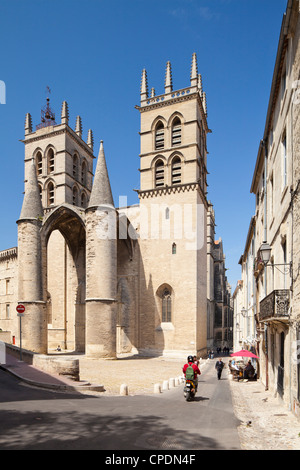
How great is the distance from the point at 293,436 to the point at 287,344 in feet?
7.97

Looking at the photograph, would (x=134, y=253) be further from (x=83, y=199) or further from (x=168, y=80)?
(x=168, y=80)

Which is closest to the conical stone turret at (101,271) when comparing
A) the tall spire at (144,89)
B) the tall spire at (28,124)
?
the tall spire at (144,89)

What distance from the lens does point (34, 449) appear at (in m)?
4.88

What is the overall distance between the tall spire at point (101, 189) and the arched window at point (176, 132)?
7307 mm

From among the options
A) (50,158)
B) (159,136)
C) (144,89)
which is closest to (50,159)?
(50,158)

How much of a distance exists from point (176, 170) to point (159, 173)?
151 centimetres

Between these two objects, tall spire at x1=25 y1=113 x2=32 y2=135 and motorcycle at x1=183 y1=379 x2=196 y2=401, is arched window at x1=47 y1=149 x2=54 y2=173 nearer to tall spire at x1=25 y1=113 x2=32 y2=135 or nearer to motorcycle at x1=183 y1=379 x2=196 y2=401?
tall spire at x1=25 y1=113 x2=32 y2=135

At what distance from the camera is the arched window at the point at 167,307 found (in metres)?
27.2

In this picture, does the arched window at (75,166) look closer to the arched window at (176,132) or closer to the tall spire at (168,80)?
the arched window at (176,132)

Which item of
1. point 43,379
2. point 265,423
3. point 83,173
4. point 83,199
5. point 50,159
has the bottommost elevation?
point 43,379

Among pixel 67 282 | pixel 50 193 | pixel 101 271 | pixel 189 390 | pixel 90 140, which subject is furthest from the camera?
pixel 90 140

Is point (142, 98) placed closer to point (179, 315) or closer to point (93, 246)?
point (93, 246)

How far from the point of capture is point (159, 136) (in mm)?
30375

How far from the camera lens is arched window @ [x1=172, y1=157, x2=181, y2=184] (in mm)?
28875
